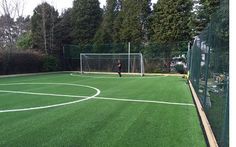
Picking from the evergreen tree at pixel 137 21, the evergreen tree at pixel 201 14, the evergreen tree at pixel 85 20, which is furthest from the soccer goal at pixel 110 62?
the evergreen tree at pixel 85 20

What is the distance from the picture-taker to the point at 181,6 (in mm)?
26203

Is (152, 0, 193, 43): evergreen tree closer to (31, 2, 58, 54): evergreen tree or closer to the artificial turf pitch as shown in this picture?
(31, 2, 58, 54): evergreen tree

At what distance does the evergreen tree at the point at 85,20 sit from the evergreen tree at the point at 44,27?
2.50m

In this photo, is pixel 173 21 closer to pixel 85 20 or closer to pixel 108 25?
pixel 108 25

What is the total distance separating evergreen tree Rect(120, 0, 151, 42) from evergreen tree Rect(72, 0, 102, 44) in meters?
4.68

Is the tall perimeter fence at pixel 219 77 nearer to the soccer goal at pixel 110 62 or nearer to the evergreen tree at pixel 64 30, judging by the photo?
the soccer goal at pixel 110 62

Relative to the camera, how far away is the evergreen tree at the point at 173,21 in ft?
84.7

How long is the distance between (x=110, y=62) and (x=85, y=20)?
875 cm

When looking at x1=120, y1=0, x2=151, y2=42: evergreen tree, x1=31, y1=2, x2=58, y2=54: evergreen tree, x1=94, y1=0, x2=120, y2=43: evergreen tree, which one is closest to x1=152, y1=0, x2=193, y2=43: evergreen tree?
x1=120, y1=0, x2=151, y2=42: evergreen tree

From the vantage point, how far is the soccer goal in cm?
2423

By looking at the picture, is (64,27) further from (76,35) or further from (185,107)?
(185,107)
